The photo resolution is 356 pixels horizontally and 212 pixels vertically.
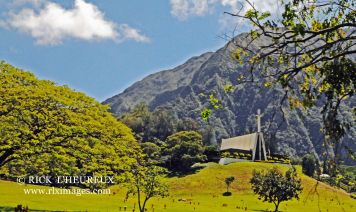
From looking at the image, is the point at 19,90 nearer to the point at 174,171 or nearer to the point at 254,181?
the point at 254,181

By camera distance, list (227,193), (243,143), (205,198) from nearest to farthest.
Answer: (205,198), (227,193), (243,143)

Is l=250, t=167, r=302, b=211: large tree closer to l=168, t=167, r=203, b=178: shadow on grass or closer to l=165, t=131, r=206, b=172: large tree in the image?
l=168, t=167, r=203, b=178: shadow on grass

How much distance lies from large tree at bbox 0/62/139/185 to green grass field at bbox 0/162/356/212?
1658cm

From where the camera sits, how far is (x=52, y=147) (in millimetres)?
32156

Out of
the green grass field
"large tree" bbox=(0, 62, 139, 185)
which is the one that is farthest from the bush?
"large tree" bbox=(0, 62, 139, 185)

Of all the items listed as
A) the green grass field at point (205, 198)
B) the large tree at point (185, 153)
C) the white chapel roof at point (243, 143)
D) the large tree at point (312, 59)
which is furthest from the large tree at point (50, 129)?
the white chapel roof at point (243, 143)

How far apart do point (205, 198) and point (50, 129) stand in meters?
64.4

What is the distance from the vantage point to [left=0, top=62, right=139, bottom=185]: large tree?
30766mm

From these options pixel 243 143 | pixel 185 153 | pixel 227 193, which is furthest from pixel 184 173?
pixel 243 143

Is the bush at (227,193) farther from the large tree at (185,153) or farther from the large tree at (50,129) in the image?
the large tree at (50,129)

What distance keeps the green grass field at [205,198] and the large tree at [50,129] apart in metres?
16.6

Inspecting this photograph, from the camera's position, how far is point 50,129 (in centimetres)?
3141

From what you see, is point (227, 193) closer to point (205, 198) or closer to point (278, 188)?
point (205, 198)

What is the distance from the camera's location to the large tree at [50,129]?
3077cm
